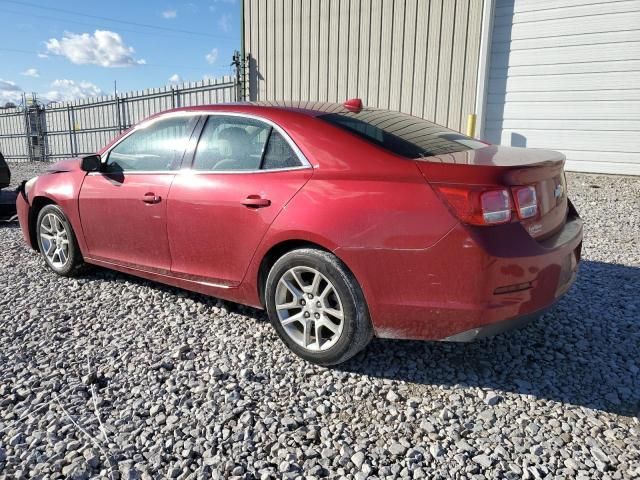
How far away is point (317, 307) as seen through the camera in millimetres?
2891

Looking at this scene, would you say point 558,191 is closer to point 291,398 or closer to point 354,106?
point 354,106

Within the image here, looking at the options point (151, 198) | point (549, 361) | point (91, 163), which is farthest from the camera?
point (91, 163)

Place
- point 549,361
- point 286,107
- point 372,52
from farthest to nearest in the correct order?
point 372,52
point 286,107
point 549,361

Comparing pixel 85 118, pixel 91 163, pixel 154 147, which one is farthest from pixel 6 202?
pixel 85 118

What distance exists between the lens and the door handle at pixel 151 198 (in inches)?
140

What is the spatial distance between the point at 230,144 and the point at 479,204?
1.74m

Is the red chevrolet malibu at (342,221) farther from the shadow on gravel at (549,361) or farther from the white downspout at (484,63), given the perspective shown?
the white downspout at (484,63)

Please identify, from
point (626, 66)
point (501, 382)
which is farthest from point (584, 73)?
point (501, 382)

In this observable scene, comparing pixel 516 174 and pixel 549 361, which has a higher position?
pixel 516 174

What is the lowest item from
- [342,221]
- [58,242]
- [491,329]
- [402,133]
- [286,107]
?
[58,242]

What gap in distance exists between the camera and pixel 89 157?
4.08 meters

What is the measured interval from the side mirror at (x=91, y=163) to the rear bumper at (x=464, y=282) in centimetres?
249

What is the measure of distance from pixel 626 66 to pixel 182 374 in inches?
316

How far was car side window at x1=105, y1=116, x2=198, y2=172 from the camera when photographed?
363cm
